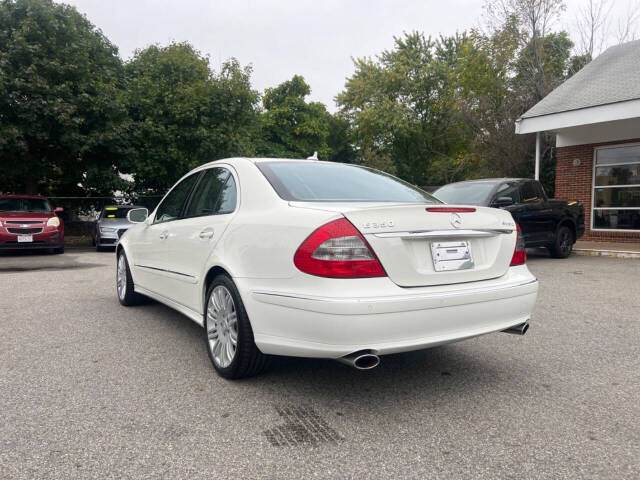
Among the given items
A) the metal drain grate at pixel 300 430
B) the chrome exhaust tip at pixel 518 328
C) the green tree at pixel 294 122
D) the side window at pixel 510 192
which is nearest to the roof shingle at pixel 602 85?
the side window at pixel 510 192

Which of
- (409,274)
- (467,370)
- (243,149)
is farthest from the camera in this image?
(243,149)

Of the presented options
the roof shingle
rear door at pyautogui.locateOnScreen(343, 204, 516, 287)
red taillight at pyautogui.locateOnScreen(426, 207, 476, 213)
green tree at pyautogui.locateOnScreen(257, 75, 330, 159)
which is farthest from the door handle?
green tree at pyautogui.locateOnScreen(257, 75, 330, 159)

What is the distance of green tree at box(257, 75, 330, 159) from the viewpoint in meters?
42.6

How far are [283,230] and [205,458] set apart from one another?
123cm

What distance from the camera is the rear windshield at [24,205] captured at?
12.6 m

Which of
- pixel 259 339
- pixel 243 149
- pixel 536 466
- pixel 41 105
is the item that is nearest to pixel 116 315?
pixel 259 339

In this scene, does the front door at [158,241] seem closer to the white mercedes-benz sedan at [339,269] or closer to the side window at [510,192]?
the white mercedes-benz sedan at [339,269]

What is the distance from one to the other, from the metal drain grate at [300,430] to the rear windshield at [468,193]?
6.92 m

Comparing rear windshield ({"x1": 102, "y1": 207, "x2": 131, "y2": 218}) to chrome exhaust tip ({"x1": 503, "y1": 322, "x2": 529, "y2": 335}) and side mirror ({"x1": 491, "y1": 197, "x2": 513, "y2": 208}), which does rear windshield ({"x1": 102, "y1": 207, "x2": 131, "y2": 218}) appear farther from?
chrome exhaust tip ({"x1": 503, "y1": 322, "x2": 529, "y2": 335})

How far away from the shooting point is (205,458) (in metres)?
2.31

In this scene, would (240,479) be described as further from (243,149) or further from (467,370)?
(243,149)

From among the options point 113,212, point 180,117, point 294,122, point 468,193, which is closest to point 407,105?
point 294,122

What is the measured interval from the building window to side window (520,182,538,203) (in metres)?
5.63

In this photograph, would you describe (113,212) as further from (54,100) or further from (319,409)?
(319,409)
